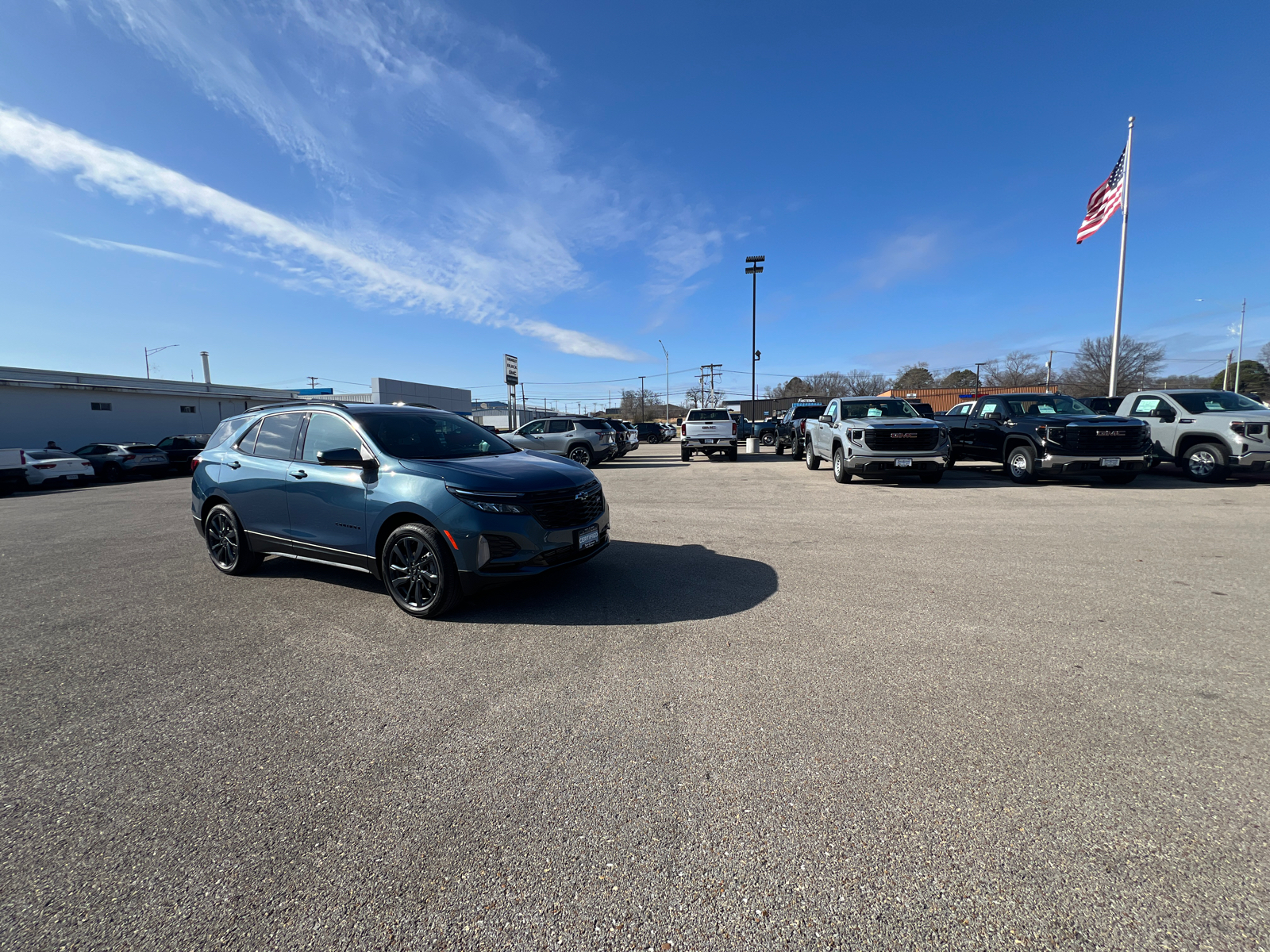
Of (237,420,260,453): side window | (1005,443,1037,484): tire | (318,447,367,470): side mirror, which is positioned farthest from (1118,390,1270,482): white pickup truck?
(237,420,260,453): side window

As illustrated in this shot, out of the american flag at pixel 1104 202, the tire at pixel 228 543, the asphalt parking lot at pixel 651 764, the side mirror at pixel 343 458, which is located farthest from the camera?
the american flag at pixel 1104 202

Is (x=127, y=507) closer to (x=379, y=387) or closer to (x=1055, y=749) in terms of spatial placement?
(x=1055, y=749)

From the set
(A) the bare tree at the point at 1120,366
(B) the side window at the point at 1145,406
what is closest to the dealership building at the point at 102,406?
(B) the side window at the point at 1145,406

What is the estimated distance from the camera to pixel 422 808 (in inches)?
89.4

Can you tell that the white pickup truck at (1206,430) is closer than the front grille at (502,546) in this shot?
No

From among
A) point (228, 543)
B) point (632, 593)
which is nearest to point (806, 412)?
point (632, 593)

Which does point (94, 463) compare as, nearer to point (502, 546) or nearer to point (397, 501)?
point (397, 501)

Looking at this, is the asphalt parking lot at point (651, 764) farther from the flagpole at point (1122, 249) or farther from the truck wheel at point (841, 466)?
the flagpole at point (1122, 249)

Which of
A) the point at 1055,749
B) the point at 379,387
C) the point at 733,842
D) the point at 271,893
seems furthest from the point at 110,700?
the point at 379,387

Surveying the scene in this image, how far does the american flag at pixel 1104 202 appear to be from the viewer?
765 inches

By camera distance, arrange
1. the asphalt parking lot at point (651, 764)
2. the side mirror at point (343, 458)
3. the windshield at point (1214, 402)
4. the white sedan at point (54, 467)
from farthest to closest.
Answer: the white sedan at point (54, 467), the windshield at point (1214, 402), the side mirror at point (343, 458), the asphalt parking lot at point (651, 764)

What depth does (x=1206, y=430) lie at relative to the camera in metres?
11.1

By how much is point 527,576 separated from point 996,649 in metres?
3.32

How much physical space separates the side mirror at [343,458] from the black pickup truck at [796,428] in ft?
53.5
